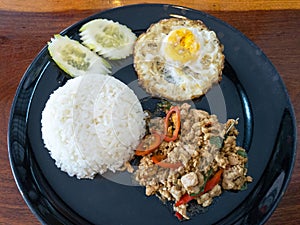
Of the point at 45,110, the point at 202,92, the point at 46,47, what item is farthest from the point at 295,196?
the point at 46,47

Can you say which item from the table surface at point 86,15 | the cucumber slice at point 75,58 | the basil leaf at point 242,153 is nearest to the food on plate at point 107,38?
the cucumber slice at point 75,58

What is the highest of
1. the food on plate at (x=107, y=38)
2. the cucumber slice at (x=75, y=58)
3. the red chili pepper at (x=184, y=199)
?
the food on plate at (x=107, y=38)

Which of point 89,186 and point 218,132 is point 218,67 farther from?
point 89,186

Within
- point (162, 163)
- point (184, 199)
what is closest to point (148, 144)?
point (162, 163)

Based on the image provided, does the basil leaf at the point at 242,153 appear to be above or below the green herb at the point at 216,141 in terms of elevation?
below

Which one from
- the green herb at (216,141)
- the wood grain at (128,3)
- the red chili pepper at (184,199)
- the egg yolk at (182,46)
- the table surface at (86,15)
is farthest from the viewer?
the wood grain at (128,3)

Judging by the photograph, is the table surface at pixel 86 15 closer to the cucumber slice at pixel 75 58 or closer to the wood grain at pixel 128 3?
the wood grain at pixel 128 3

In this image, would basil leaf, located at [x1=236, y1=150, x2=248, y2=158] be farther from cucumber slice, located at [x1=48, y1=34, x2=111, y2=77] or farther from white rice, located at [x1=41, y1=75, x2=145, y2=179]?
cucumber slice, located at [x1=48, y1=34, x2=111, y2=77]
